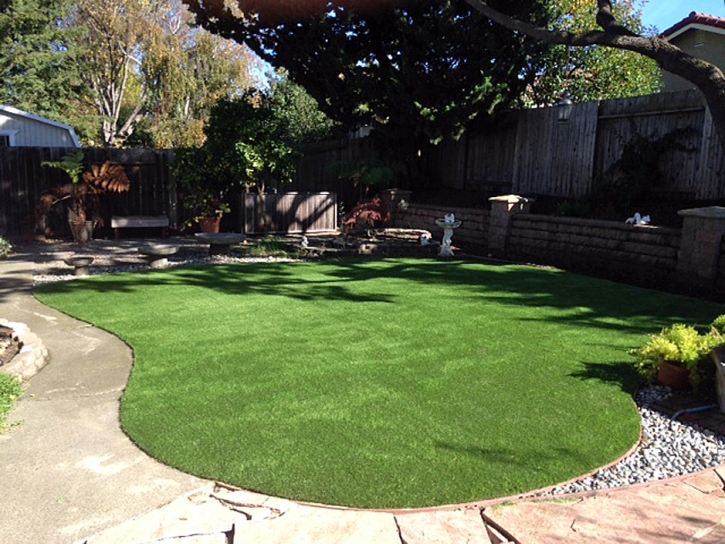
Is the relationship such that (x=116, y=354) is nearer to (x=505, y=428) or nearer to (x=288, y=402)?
(x=288, y=402)

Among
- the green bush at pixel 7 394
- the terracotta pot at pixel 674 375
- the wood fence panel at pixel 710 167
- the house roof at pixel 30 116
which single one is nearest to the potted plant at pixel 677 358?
the terracotta pot at pixel 674 375

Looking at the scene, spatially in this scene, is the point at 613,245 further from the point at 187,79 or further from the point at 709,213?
the point at 187,79

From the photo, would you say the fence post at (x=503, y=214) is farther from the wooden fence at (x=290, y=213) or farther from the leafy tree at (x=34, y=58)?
the leafy tree at (x=34, y=58)

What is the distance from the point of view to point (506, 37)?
12.4 metres

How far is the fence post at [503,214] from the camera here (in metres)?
11.5

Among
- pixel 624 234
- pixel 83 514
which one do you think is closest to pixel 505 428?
pixel 83 514

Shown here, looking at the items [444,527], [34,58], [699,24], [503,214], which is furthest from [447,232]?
[34,58]

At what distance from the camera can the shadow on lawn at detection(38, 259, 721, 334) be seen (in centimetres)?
689

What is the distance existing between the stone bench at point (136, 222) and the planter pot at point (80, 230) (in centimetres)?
54

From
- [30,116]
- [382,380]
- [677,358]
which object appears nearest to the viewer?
[677,358]

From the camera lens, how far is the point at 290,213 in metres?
14.4

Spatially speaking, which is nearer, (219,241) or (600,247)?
(600,247)

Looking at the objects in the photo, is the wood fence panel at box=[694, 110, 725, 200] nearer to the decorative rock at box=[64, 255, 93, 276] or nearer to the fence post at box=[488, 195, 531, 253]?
the fence post at box=[488, 195, 531, 253]

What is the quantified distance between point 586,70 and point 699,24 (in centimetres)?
434
